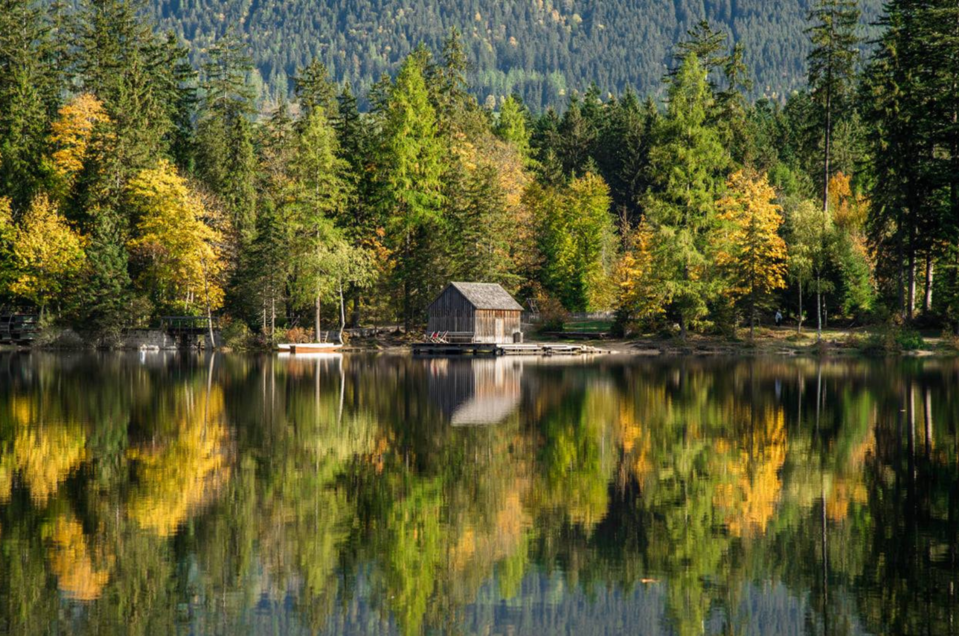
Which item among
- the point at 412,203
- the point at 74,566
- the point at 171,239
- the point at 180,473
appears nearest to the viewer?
the point at 74,566

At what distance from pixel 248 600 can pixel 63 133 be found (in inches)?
2893

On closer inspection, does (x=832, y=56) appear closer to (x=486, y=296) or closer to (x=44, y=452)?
(x=486, y=296)

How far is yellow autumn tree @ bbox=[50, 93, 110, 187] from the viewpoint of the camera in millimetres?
Result: 79688

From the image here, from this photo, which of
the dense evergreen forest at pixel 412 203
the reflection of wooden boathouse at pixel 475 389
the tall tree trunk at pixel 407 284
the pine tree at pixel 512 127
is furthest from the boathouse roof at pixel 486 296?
the pine tree at pixel 512 127

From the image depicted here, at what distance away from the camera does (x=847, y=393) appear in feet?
138

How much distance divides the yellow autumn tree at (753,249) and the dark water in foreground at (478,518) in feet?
122

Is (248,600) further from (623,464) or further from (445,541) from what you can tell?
(623,464)

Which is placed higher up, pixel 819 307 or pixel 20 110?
pixel 20 110

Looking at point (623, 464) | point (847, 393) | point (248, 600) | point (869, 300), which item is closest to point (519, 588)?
point (248, 600)

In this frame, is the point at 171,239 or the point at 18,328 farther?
the point at 18,328

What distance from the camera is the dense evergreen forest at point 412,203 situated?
233 feet

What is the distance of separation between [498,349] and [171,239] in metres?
24.6

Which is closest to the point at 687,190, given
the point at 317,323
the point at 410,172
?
the point at 410,172

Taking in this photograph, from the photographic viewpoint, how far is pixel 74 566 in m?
15.7
